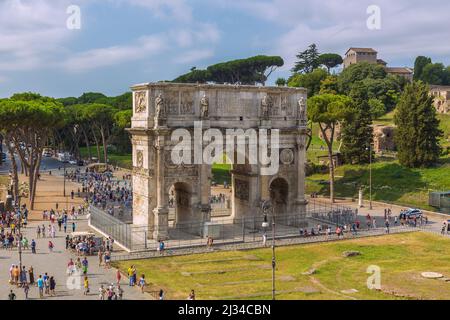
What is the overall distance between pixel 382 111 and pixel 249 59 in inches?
1345

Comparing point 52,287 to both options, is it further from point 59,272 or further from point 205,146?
point 205,146

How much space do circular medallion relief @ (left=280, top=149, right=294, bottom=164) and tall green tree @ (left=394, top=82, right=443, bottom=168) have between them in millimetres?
26752

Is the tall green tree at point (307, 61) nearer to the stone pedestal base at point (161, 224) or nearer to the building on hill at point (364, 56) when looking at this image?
the building on hill at point (364, 56)

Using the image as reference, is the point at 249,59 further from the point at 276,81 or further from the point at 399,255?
the point at 399,255

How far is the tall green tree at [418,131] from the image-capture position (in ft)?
231

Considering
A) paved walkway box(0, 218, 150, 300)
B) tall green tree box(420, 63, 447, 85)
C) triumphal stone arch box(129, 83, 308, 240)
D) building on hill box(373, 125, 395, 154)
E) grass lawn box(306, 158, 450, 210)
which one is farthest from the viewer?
tall green tree box(420, 63, 447, 85)

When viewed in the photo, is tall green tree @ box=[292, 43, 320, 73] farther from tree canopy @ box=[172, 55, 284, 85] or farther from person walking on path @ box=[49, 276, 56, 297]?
person walking on path @ box=[49, 276, 56, 297]

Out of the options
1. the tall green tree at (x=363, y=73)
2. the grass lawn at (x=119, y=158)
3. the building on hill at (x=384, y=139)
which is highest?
the tall green tree at (x=363, y=73)

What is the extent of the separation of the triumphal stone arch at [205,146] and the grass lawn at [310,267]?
6.34 m

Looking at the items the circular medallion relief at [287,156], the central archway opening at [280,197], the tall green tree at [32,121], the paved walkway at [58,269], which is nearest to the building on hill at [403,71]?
the tall green tree at [32,121]

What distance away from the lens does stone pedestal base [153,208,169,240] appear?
44625mm

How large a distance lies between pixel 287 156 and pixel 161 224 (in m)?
13.0

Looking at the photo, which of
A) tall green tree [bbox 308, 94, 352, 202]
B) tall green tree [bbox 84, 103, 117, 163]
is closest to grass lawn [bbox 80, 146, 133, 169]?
tall green tree [bbox 84, 103, 117, 163]

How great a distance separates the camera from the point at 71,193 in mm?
66875
